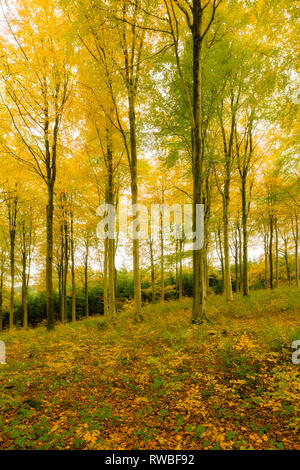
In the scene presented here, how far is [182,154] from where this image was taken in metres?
9.84

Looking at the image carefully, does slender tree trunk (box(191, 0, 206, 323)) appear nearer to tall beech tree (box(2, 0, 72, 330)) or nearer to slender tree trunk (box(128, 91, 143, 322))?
slender tree trunk (box(128, 91, 143, 322))

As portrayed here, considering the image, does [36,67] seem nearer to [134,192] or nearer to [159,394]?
[134,192]

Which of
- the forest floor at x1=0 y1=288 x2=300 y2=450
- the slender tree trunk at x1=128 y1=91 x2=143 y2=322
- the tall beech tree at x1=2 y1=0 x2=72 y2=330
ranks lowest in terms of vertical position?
the forest floor at x1=0 y1=288 x2=300 y2=450

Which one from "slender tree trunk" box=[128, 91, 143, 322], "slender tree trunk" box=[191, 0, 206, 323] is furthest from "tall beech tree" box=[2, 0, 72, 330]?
"slender tree trunk" box=[191, 0, 206, 323]

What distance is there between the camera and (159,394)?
12.9 feet

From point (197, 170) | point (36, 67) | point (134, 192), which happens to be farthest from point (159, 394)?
point (36, 67)

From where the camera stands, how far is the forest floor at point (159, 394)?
2.97 m

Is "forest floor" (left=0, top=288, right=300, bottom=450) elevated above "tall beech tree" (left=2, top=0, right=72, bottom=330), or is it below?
below

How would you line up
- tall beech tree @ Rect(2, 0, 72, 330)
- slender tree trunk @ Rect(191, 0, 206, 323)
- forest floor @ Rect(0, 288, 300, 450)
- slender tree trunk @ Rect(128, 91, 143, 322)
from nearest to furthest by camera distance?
forest floor @ Rect(0, 288, 300, 450) < slender tree trunk @ Rect(191, 0, 206, 323) < tall beech tree @ Rect(2, 0, 72, 330) < slender tree trunk @ Rect(128, 91, 143, 322)

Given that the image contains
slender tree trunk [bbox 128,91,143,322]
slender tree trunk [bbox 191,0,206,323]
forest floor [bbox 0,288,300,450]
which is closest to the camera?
forest floor [bbox 0,288,300,450]

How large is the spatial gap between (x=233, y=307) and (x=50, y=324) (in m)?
7.28

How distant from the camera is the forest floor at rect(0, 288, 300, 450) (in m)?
2.97
